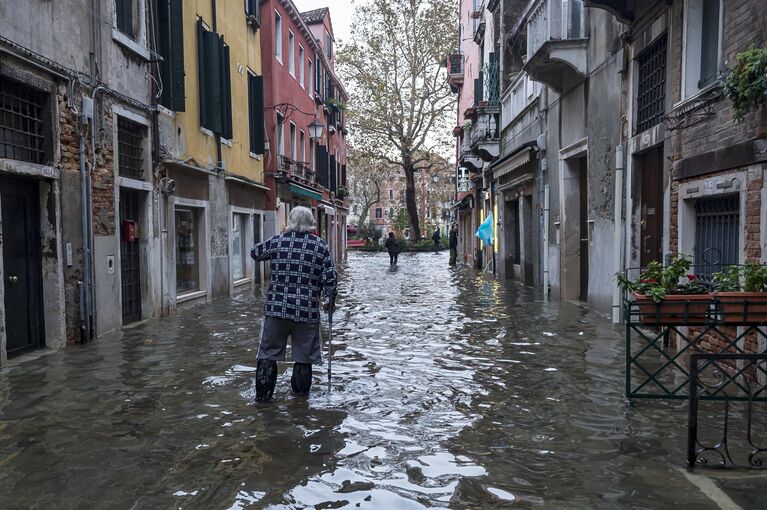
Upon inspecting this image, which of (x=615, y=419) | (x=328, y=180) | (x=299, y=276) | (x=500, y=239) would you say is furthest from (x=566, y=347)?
(x=328, y=180)

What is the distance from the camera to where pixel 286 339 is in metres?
5.61

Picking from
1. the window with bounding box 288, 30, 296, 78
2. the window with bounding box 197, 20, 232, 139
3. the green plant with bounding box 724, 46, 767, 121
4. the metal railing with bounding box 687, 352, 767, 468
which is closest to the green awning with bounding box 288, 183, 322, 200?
the window with bounding box 288, 30, 296, 78

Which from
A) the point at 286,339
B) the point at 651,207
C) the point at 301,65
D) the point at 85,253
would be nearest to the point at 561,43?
the point at 651,207

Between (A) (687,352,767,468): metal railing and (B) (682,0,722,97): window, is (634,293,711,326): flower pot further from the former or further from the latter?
(B) (682,0,722,97): window

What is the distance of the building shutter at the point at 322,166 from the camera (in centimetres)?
2701

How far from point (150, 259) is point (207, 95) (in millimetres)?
4242

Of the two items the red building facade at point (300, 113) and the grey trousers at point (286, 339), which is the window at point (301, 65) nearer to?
the red building facade at point (300, 113)

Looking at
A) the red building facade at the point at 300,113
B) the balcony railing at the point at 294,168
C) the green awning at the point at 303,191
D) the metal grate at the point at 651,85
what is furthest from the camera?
the green awning at the point at 303,191

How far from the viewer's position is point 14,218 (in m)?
7.49

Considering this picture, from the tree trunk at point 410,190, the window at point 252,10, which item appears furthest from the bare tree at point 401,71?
the window at point 252,10

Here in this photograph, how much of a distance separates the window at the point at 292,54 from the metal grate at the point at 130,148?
40.5 ft

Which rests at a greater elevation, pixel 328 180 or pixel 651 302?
pixel 328 180

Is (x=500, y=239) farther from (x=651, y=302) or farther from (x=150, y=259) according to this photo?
(x=651, y=302)

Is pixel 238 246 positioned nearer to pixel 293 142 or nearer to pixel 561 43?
pixel 293 142
